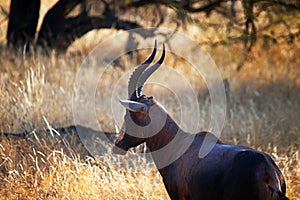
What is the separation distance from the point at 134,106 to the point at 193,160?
Answer: 70 centimetres

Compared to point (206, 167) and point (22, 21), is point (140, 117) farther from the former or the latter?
point (22, 21)

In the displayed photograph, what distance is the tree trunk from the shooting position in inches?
470

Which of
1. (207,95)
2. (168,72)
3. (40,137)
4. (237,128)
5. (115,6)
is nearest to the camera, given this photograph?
(40,137)

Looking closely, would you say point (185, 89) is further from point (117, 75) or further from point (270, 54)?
point (270, 54)

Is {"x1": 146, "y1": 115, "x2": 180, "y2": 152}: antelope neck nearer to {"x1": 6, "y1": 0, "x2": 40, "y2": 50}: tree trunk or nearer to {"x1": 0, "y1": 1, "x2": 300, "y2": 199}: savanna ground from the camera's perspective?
{"x1": 0, "y1": 1, "x2": 300, "y2": 199}: savanna ground

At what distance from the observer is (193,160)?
17.7 feet

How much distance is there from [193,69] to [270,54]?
7.02 feet

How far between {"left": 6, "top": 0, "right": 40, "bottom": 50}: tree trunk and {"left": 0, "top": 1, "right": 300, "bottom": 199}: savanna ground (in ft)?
1.73

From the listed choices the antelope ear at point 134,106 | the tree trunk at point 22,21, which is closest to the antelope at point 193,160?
the antelope ear at point 134,106

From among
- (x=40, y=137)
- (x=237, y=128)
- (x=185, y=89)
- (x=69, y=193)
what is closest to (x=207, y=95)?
(x=185, y=89)

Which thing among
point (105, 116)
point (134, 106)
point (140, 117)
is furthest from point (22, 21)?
point (134, 106)

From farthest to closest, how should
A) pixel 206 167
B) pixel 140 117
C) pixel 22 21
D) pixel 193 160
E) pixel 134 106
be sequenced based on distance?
pixel 22 21, pixel 140 117, pixel 134 106, pixel 193 160, pixel 206 167

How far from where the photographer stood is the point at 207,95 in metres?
11.4

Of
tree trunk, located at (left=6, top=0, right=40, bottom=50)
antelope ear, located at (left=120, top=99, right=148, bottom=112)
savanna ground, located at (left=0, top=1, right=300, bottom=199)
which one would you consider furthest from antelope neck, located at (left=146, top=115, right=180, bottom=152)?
tree trunk, located at (left=6, top=0, right=40, bottom=50)
